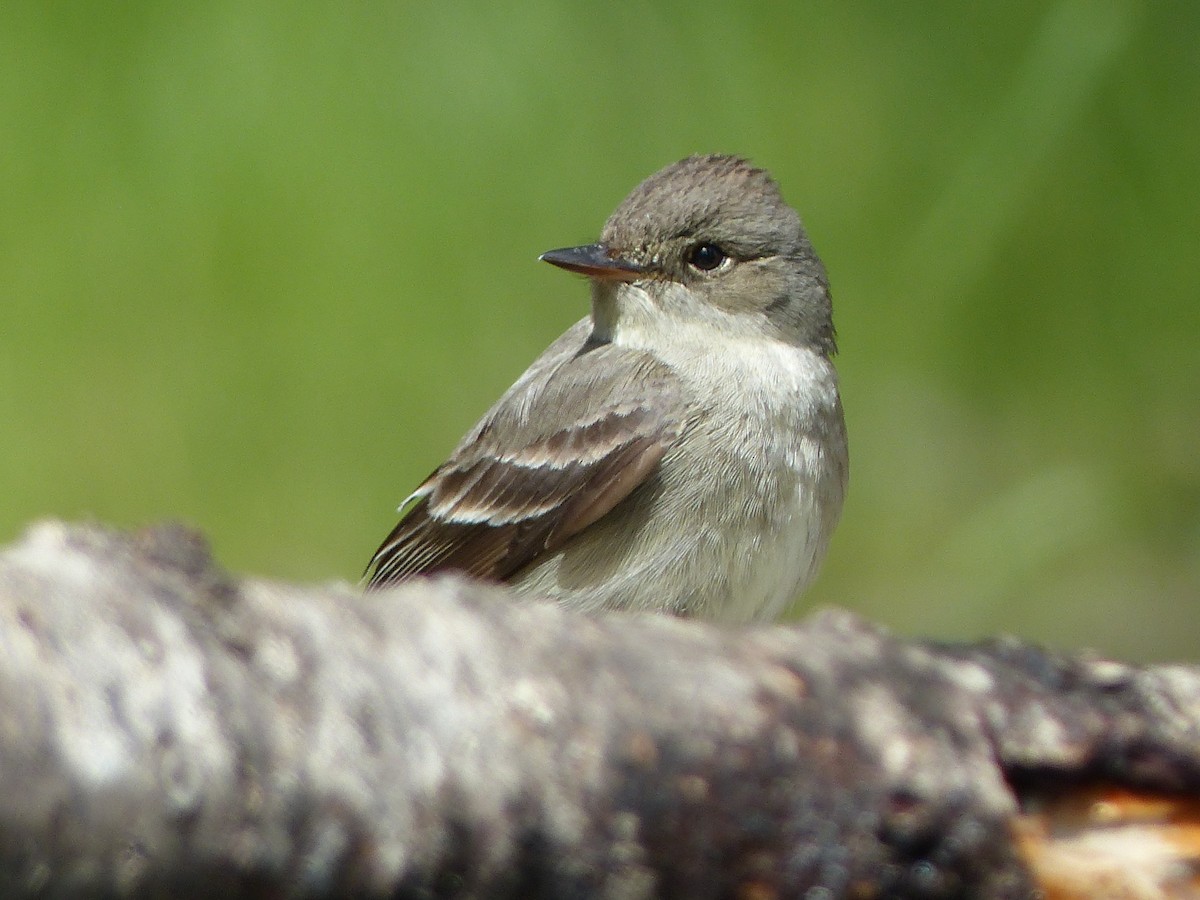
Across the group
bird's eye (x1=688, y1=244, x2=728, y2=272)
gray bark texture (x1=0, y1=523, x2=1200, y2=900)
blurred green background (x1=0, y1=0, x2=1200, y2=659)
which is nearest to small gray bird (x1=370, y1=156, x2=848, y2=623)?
bird's eye (x1=688, y1=244, x2=728, y2=272)

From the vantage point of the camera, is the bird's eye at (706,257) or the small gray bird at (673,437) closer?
the small gray bird at (673,437)

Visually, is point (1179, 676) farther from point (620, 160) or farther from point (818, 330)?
point (620, 160)

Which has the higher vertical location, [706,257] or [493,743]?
[706,257]

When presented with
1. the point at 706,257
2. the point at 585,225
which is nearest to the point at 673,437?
the point at 706,257

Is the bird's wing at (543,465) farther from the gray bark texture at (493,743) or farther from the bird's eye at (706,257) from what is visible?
the gray bark texture at (493,743)

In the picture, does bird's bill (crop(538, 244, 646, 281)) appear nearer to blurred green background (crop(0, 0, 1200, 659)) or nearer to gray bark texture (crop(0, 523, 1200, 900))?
gray bark texture (crop(0, 523, 1200, 900))

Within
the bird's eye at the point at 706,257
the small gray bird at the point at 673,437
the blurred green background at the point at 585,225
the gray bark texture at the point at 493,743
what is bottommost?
the gray bark texture at the point at 493,743

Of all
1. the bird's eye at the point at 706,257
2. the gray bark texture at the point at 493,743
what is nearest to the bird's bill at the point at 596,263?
the bird's eye at the point at 706,257

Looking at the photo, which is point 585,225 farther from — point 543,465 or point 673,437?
point 673,437
